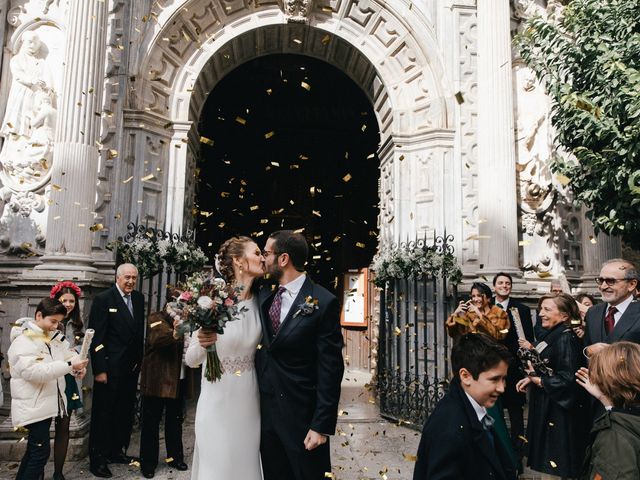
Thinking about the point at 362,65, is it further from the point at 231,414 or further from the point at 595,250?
the point at 231,414

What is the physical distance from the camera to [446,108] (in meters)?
9.70

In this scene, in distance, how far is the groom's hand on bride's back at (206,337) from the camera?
3.25m

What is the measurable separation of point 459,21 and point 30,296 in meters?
8.51

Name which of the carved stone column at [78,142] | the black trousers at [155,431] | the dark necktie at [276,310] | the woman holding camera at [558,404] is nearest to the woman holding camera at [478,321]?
the woman holding camera at [558,404]

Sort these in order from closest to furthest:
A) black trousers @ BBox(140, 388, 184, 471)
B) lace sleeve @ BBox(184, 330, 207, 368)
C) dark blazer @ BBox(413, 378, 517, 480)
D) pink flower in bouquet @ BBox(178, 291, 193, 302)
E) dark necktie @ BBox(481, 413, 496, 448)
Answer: dark blazer @ BBox(413, 378, 517, 480)
dark necktie @ BBox(481, 413, 496, 448)
pink flower in bouquet @ BBox(178, 291, 193, 302)
lace sleeve @ BBox(184, 330, 207, 368)
black trousers @ BBox(140, 388, 184, 471)

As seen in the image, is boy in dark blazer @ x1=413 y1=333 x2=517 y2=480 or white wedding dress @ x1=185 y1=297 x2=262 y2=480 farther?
white wedding dress @ x1=185 y1=297 x2=262 y2=480

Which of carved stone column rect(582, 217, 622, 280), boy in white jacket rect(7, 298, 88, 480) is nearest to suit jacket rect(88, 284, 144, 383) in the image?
boy in white jacket rect(7, 298, 88, 480)

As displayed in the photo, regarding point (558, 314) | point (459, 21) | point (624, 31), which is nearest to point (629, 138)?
point (624, 31)

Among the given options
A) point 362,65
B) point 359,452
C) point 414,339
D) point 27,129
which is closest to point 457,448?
point 359,452

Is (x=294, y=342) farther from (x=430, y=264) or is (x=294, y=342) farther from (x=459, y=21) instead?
(x=459, y=21)

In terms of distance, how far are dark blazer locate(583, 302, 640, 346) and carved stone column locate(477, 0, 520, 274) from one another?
383 cm

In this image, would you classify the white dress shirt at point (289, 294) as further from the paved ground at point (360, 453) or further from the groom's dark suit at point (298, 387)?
the paved ground at point (360, 453)

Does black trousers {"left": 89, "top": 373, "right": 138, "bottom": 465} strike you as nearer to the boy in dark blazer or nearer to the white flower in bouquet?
the white flower in bouquet

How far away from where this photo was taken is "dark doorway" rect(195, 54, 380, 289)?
51.4ft
